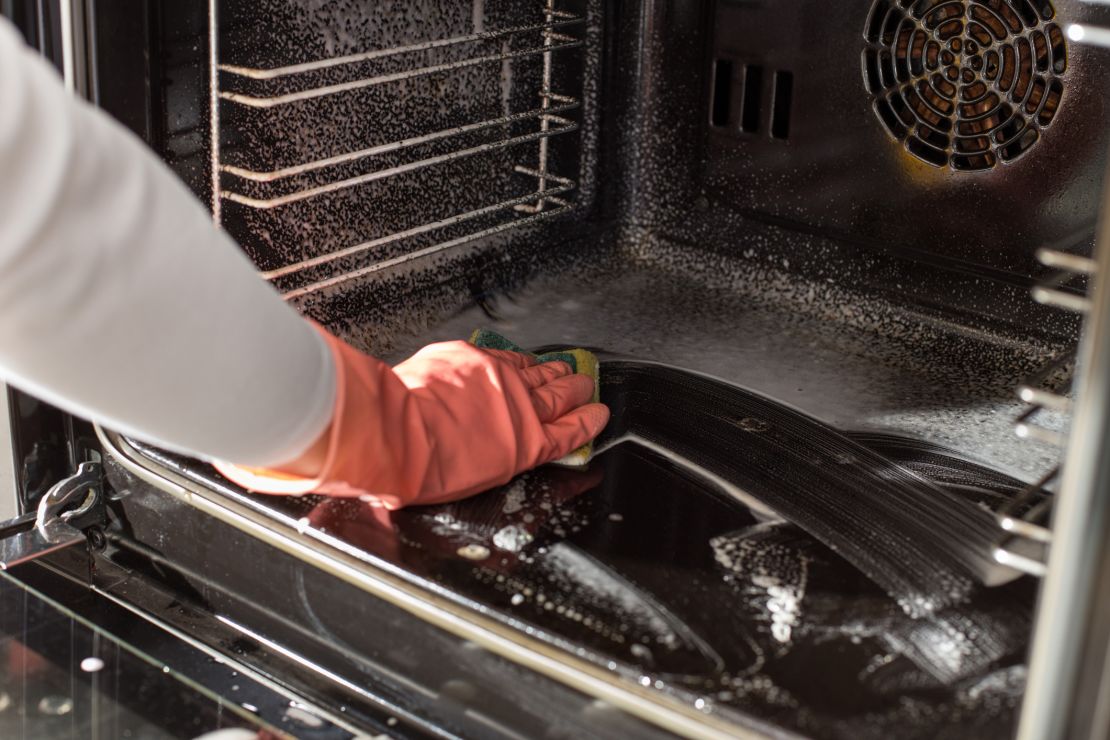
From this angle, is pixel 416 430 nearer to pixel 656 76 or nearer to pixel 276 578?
pixel 276 578

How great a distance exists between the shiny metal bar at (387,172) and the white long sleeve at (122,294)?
1.15ft

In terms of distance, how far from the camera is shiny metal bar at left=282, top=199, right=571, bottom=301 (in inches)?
47.1

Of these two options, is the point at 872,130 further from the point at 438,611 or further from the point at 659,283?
the point at 438,611

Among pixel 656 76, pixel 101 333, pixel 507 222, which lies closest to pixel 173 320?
pixel 101 333

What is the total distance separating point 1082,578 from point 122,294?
1.56 feet

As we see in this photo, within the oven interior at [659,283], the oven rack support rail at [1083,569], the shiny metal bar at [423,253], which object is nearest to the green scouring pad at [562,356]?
the oven interior at [659,283]

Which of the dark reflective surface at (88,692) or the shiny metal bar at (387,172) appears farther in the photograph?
the shiny metal bar at (387,172)

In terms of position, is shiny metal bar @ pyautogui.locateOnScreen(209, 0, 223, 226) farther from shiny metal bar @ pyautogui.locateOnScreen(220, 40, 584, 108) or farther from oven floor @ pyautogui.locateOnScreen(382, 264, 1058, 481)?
oven floor @ pyautogui.locateOnScreen(382, 264, 1058, 481)

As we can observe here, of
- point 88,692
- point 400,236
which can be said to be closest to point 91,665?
point 88,692

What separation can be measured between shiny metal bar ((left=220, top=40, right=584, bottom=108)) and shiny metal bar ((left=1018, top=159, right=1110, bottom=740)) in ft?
2.26

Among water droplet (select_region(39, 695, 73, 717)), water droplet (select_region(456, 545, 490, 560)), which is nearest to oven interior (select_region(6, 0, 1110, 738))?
water droplet (select_region(456, 545, 490, 560))

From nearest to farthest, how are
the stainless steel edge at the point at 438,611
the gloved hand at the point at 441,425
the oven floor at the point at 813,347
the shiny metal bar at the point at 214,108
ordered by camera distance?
the stainless steel edge at the point at 438,611, the gloved hand at the point at 441,425, the shiny metal bar at the point at 214,108, the oven floor at the point at 813,347

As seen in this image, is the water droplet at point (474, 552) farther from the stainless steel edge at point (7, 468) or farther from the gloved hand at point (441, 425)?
the stainless steel edge at point (7, 468)

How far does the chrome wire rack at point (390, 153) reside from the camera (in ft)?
3.64
